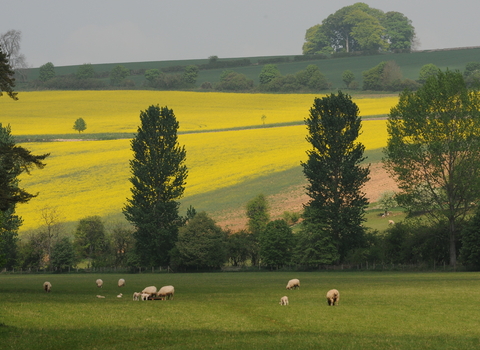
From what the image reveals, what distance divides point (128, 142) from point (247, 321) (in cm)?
9635

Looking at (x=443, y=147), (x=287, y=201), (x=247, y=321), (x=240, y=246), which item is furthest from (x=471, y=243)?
(x=247, y=321)

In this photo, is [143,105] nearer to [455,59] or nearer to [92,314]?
[455,59]

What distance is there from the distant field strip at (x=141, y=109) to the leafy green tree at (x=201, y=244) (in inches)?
2413

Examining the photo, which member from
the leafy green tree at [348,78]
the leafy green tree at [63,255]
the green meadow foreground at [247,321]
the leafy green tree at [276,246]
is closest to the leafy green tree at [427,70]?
the leafy green tree at [348,78]

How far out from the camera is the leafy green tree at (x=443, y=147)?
5956cm

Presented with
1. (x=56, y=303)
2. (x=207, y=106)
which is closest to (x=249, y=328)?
(x=56, y=303)

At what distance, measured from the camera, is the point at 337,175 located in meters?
69.2

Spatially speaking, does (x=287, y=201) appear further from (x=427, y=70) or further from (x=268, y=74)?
(x=268, y=74)

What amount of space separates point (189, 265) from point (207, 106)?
8921 cm

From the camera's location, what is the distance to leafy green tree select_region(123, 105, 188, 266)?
233 ft

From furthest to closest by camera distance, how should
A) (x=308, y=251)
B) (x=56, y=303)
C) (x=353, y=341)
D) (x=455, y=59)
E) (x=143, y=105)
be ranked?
(x=455, y=59), (x=143, y=105), (x=308, y=251), (x=56, y=303), (x=353, y=341)

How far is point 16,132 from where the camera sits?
418 feet

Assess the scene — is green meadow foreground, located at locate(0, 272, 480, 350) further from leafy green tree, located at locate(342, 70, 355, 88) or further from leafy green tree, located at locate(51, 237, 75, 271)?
leafy green tree, located at locate(342, 70, 355, 88)

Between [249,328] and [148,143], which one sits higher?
[148,143]
